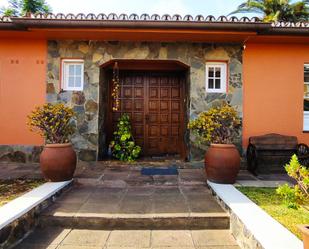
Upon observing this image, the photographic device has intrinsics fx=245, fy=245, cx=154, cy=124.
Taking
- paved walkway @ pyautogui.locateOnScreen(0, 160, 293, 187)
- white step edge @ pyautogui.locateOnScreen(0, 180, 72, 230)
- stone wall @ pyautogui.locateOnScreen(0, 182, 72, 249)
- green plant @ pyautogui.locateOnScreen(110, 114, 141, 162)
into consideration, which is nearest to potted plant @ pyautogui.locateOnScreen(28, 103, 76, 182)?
white step edge @ pyautogui.locateOnScreen(0, 180, 72, 230)

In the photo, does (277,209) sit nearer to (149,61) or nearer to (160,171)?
(160,171)

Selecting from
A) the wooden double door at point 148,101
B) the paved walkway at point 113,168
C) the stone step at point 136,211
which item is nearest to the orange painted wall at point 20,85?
the paved walkway at point 113,168

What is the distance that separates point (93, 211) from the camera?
334 centimetres

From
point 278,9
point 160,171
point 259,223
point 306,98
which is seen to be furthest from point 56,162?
point 278,9

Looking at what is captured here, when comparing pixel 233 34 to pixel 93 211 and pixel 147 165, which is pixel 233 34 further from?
pixel 93 211

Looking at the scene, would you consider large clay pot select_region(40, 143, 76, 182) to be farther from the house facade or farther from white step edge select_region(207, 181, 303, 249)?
white step edge select_region(207, 181, 303, 249)

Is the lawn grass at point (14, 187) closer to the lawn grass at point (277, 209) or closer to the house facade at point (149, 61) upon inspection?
the house facade at point (149, 61)

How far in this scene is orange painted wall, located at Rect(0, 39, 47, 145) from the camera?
20.0 ft

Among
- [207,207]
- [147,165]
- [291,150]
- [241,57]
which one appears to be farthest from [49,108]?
[291,150]

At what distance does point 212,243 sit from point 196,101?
12.3 ft

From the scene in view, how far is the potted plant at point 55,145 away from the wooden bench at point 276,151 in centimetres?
383

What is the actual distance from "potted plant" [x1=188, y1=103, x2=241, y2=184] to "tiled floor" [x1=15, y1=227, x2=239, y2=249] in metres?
1.28

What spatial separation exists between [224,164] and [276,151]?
6.51ft

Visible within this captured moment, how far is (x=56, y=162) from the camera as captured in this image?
13.7 feet
